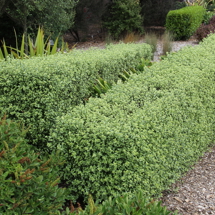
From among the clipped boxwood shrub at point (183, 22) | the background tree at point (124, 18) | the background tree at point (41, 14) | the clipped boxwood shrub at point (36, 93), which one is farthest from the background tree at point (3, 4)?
the clipped boxwood shrub at point (36, 93)

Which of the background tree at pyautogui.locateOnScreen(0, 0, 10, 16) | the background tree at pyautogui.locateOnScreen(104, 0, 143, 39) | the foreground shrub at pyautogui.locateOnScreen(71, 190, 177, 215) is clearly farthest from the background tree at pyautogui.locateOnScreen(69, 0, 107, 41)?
the foreground shrub at pyautogui.locateOnScreen(71, 190, 177, 215)

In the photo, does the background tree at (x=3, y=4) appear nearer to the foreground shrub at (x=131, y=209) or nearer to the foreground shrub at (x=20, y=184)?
the foreground shrub at (x=20, y=184)

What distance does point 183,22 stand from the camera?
13734mm

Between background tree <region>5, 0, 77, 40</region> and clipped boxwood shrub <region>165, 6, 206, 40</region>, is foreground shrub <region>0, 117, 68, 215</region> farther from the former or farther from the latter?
clipped boxwood shrub <region>165, 6, 206, 40</region>

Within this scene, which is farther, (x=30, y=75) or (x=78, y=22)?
(x=78, y=22)

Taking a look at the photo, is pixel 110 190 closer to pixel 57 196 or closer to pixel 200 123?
pixel 57 196

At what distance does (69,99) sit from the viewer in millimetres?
3871

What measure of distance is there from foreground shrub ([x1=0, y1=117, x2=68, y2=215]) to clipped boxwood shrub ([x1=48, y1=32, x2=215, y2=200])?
494 mm

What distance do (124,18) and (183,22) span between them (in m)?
3.46

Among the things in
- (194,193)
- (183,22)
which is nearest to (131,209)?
(194,193)

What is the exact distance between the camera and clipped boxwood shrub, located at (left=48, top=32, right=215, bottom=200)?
2.84 metres

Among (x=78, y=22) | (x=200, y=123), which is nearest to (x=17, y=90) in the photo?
(x=200, y=123)

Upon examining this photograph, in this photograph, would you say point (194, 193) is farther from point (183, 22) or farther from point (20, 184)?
point (183, 22)

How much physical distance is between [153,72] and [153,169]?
1828mm
